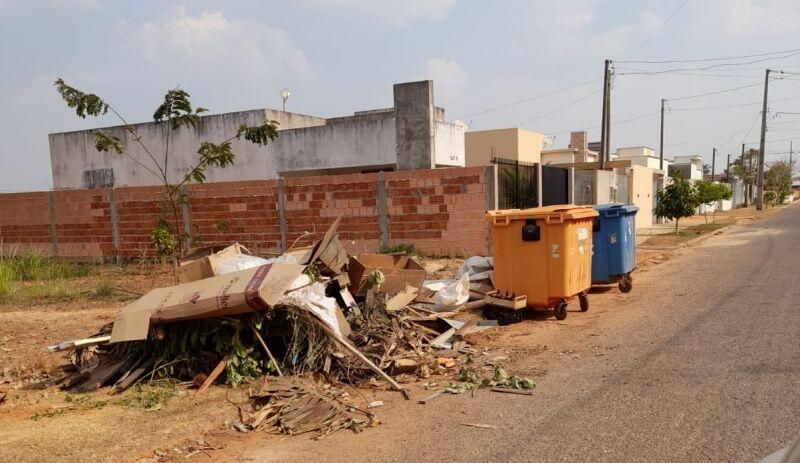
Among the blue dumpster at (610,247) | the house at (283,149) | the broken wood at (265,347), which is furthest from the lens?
the house at (283,149)

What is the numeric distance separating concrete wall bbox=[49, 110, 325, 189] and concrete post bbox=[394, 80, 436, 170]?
8.11 m

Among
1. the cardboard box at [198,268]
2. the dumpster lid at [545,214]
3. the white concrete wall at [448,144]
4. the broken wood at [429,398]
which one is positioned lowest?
the broken wood at [429,398]

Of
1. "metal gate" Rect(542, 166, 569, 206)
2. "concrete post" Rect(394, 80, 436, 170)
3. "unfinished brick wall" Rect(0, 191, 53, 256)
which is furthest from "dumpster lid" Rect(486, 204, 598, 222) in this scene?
"unfinished brick wall" Rect(0, 191, 53, 256)

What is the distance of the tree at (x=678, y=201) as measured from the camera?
2162 centimetres

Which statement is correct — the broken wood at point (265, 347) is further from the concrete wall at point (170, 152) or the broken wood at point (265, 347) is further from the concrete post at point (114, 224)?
the concrete wall at point (170, 152)

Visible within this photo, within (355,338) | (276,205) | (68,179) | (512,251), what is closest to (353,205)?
(276,205)

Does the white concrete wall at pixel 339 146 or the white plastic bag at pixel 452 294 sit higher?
the white concrete wall at pixel 339 146

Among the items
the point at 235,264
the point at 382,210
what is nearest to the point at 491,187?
the point at 382,210

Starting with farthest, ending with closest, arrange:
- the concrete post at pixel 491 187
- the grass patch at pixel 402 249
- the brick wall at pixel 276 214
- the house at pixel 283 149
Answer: the house at pixel 283 149 → the grass patch at pixel 402 249 → the brick wall at pixel 276 214 → the concrete post at pixel 491 187

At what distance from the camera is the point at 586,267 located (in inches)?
343

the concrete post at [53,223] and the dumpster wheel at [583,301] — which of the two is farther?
the concrete post at [53,223]

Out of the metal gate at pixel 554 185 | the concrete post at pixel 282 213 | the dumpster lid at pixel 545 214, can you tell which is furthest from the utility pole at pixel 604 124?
the dumpster lid at pixel 545 214

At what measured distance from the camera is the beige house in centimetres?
3116

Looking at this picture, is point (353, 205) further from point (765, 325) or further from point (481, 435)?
point (481, 435)
